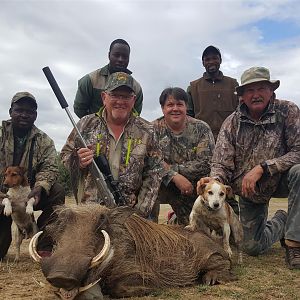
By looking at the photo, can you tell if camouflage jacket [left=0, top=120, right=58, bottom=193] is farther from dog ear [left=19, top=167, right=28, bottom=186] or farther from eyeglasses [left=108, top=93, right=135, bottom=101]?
eyeglasses [left=108, top=93, right=135, bottom=101]

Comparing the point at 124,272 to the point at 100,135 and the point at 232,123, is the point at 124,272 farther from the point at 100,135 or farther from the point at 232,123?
the point at 232,123

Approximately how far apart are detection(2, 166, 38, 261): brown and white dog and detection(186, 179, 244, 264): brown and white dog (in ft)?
6.19

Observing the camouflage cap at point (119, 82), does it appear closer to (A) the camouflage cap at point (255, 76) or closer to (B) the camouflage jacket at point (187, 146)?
(A) the camouflage cap at point (255, 76)

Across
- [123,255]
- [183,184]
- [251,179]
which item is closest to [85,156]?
[123,255]

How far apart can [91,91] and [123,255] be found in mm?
3679

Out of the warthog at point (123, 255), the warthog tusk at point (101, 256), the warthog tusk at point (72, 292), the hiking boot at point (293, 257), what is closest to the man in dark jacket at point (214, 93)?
the hiking boot at point (293, 257)

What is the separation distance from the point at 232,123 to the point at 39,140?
7.74ft

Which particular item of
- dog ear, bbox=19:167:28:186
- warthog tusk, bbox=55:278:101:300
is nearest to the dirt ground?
warthog tusk, bbox=55:278:101:300

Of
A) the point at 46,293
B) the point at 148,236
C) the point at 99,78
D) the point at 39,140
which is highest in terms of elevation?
the point at 99,78

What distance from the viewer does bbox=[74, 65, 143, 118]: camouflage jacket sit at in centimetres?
713

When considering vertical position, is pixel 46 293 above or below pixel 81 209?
below

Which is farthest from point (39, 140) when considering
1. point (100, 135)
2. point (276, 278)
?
point (276, 278)

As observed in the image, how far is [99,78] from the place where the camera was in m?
7.16

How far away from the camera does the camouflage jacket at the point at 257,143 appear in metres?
5.77
